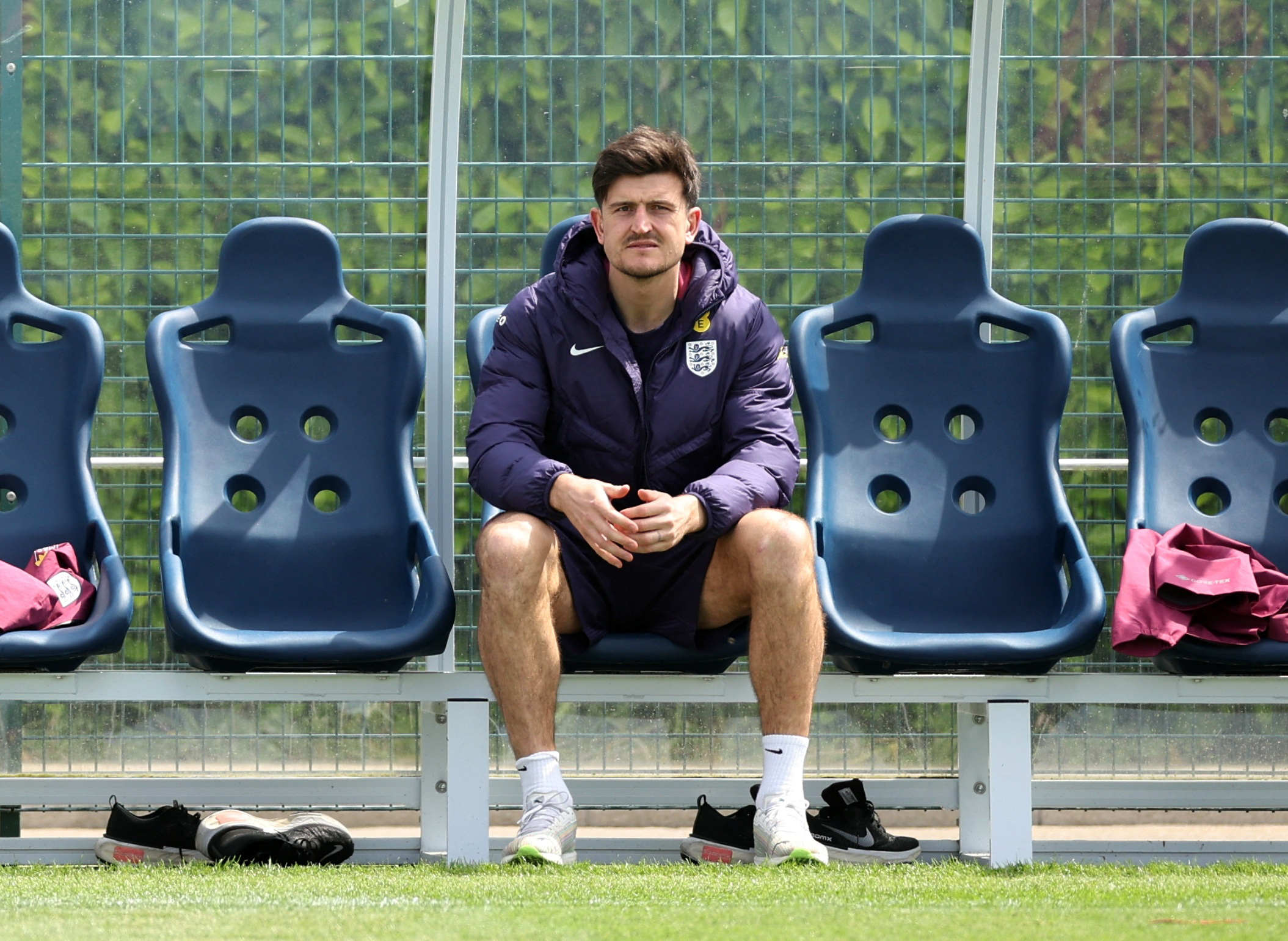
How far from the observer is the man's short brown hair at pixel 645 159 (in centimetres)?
332

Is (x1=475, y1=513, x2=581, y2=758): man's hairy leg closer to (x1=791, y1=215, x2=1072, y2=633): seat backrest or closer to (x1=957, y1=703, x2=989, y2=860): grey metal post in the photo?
(x1=791, y1=215, x2=1072, y2=633): seat backrest

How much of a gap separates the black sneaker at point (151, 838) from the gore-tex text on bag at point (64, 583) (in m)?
0.41

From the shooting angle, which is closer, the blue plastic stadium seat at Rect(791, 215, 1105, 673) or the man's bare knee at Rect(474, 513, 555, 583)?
the man's bare knee at Rect(474, 513, 555, 583)

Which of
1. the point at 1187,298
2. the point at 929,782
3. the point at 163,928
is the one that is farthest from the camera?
the point at 1187,298

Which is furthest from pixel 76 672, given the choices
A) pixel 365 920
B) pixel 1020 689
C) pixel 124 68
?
pixel 1020 689

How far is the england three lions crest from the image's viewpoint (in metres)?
3.36

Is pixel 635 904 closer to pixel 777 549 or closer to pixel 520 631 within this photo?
pixel 520 631

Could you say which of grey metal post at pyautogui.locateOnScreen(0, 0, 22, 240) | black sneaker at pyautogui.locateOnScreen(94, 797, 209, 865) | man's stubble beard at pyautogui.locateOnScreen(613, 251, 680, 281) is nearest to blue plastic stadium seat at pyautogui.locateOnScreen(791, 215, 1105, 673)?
man's stubble beard at pyautogui.locateOnScreen(613, 251, 680, 281)

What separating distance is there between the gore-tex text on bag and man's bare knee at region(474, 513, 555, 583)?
3.01 feet

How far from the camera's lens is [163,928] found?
2.26 metres

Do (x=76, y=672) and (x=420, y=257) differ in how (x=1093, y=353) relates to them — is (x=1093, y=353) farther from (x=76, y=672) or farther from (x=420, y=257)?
(x=76, y=672)

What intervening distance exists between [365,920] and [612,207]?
160 centimetres

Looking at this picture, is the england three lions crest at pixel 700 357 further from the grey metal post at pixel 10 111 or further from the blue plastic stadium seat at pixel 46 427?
the grey metal post at pixel 10 111

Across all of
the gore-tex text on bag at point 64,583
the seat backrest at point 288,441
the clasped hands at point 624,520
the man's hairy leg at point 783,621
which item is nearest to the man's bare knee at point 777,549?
the man's hairy leg at point 783,621
